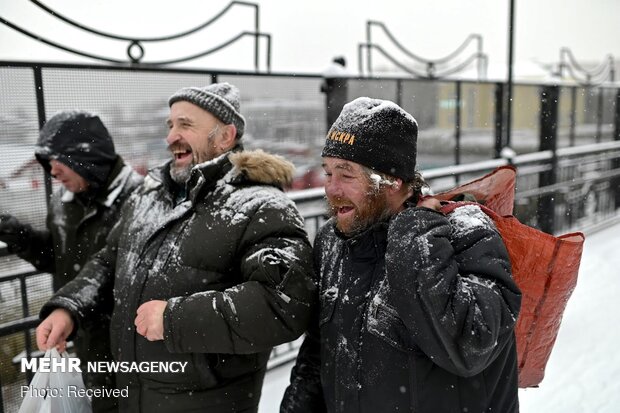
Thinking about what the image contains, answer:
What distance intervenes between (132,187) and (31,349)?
1187mm

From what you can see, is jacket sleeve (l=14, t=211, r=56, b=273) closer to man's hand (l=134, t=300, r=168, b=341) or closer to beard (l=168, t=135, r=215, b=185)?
beard (l=168, t=135, r=215, b=185)

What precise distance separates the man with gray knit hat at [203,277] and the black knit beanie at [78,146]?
26.3 inches

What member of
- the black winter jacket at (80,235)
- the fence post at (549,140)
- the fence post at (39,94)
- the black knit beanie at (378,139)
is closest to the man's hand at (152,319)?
the black knit beanie at (378,139)

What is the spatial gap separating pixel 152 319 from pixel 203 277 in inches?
9.8

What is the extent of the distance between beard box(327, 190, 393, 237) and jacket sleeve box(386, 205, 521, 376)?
113 mm

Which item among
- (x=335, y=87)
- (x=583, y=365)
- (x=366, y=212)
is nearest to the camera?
(x=366, y=212)

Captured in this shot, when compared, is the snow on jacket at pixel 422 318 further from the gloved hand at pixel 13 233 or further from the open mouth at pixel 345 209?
the gloved hand at pixel 13 233

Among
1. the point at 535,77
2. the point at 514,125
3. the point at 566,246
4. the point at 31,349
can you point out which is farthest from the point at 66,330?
the point at 535,77

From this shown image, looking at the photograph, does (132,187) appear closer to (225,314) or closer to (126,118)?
(126,118)

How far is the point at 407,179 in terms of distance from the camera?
1.71 metres

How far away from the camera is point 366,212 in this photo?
5.44ft

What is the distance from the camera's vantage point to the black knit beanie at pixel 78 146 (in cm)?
293

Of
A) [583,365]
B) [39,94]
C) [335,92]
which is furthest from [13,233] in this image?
[583,365]

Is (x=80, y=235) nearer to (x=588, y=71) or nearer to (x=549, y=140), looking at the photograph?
(x=549, y=140)
